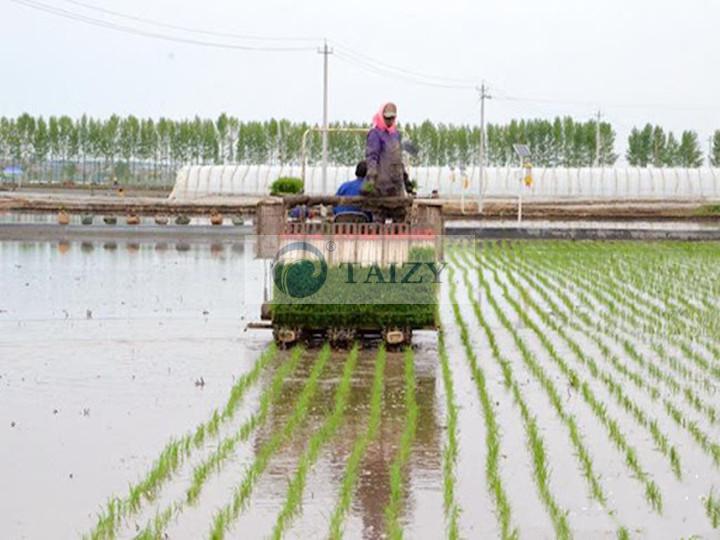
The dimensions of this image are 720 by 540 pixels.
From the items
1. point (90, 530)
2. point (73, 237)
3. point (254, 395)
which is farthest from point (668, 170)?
point (90, 530)

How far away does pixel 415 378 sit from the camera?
10516 mm

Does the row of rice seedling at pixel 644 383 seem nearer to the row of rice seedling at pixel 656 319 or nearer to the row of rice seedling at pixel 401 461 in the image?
the row of rice seedling at pixel 656 319

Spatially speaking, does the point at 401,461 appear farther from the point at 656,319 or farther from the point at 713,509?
the point at 656,319

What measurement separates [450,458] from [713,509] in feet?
5.06

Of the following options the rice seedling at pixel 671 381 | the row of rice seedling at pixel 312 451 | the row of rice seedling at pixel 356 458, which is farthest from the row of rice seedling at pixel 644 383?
the row of rice seedling at pixel 312 451

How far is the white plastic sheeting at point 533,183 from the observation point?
191ft

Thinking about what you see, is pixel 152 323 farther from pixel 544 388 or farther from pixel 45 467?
pixel 45 467

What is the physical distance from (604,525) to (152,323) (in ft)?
28.8

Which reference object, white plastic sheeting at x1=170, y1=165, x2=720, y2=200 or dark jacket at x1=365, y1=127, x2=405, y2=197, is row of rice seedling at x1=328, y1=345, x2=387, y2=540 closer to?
dark jacket at x1=365, y1=127, x2=405, y2=197

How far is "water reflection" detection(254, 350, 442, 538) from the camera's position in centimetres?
662

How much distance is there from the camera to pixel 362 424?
27.9 feet

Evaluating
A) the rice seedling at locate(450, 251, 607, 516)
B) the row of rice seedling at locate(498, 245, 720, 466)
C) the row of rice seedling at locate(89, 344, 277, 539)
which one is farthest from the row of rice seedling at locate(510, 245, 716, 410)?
the row of rice seedling at locate(89, 344, 277, 539)

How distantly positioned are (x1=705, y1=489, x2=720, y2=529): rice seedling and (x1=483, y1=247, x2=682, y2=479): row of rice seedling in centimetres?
54

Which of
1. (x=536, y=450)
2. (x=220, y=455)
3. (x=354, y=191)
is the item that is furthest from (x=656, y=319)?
(x=220, y=455)
